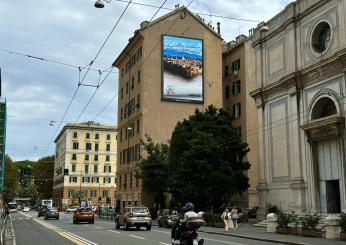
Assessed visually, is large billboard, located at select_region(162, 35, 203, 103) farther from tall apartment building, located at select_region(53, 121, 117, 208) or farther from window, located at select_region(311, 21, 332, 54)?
tall apartment building, located at select_region(53, 121, 117, 208)

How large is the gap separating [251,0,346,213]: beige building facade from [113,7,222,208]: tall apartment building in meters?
22.7

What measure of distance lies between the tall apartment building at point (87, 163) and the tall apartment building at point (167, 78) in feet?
161

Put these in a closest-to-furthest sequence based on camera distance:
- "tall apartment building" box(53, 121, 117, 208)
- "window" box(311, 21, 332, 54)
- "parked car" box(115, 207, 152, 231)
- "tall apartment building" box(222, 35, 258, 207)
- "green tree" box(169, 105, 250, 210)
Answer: "parked car" box(115, 207, 152, 231) → "window" box(311, 21, 332, 54) → "green tree" box(169, 105, 250, 210) → "tall apartment building" box(222, 35, 258, 207) → "tall apartment building" box(53, 121, 117, 208)

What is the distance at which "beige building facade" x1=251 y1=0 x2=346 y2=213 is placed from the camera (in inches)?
1210

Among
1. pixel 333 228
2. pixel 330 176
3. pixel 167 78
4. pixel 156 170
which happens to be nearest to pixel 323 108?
pixel 330 176

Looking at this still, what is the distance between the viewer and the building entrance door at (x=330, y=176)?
102 feet

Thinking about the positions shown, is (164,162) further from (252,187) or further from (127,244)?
(127,244)

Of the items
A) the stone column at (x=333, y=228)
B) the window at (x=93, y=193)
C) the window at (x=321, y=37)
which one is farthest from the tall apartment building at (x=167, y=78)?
the window at (x=93, y=193)

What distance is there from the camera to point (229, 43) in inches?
2879

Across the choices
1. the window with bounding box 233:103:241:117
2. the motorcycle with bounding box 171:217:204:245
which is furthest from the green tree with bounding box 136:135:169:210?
the motorcycle with bounding box 171:217:204:245

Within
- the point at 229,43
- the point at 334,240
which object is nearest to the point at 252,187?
the point at 229,43

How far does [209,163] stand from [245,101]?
2443 cm

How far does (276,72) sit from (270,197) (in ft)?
32.3

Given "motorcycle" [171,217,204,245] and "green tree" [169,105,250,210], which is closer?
"motorcycle" [171,217,204,245]
